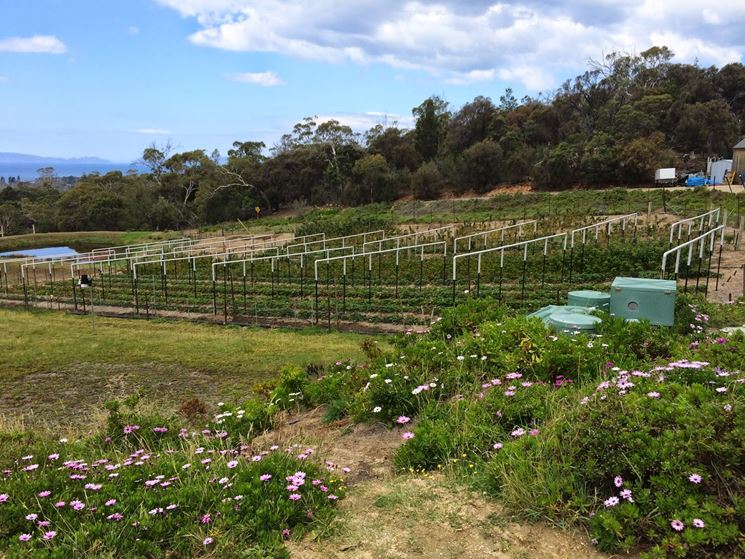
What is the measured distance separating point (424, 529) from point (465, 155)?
43556 millimetres

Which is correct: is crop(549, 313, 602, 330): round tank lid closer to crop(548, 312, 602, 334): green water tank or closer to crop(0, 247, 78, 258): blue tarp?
crop(548, 312, 602, 334): green water tank

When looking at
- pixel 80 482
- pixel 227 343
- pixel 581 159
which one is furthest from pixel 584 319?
pixel 581 159

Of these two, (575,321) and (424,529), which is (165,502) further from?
(575,321)

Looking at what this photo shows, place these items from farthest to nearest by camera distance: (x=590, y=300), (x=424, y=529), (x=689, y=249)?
(x=689, y=249)
(x=590, y=300)
(x=424, y=529)

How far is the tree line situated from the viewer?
3992 cm

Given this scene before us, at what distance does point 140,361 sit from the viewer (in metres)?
11.1

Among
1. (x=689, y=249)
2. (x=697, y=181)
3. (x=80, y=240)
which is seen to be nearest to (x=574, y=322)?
(x=689, y=249)

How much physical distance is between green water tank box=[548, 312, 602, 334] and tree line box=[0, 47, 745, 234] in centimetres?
3420

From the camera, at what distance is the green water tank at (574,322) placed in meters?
5.51

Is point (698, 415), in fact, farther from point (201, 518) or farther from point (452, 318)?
point (452, 318)

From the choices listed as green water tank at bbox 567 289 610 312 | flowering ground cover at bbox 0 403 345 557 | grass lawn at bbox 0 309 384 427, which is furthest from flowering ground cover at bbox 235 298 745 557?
grass lawn at bbox 0 309 384 427

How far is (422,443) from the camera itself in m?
3.81

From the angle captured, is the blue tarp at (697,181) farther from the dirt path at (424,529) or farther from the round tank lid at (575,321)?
the dirt path at (424,529)

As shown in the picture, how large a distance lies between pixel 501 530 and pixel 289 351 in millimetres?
8673
